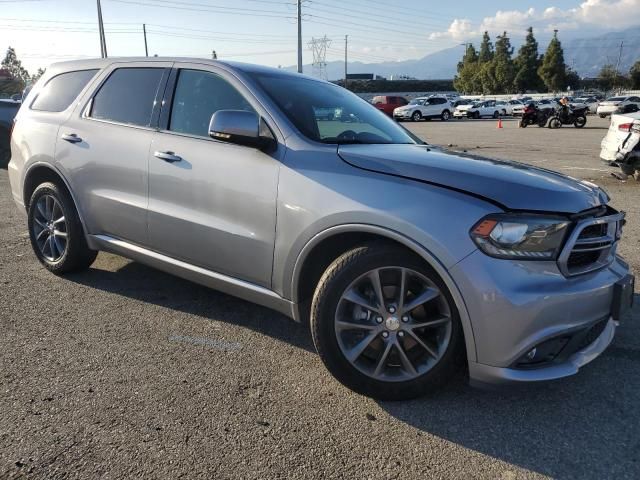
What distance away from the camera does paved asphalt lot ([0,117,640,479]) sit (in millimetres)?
2338

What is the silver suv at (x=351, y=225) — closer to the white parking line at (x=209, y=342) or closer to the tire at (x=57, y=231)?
the tire at (x=57, y=231)

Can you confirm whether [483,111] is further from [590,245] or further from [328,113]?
[590,245]

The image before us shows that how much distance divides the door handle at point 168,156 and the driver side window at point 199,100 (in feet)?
0.61

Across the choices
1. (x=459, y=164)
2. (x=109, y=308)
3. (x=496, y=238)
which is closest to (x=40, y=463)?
(x=109, y=308)

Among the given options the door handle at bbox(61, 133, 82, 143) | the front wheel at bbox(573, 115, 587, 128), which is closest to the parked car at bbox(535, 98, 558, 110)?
the front wheel at bbox(573, 115, 587, 128)

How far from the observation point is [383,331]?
9.20ft

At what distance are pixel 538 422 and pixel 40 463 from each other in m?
2.29

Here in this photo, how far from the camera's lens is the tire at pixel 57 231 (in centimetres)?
437

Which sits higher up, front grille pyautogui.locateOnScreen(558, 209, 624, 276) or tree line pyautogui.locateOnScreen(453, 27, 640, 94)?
tree line pyautogui.locateOnScreen(453, 27, 640, 94)

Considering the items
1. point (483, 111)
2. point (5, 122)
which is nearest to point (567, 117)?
point (483, 111)

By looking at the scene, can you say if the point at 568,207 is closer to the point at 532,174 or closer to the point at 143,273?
the point at 532,174

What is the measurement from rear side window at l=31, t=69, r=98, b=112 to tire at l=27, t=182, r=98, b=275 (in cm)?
69

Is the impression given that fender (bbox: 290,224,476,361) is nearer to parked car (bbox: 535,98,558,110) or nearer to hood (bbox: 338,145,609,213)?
hood (bbox: 338,145,609,213)

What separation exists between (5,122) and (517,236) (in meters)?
12.9
